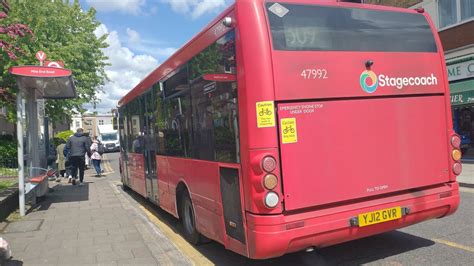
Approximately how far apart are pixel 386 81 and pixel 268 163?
5.54 ft

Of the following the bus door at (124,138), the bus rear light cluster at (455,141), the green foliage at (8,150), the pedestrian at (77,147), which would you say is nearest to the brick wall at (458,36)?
the bus door at (124,138)

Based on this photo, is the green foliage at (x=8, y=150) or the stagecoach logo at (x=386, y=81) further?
the green foliage at (x=8, y=150)

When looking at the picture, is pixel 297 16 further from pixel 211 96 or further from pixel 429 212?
pixel 429 212

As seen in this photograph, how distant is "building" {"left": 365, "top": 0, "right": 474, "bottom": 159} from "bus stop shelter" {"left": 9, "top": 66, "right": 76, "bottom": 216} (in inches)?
529

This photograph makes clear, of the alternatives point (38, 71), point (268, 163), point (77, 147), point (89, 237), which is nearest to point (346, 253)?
point (268, 163)

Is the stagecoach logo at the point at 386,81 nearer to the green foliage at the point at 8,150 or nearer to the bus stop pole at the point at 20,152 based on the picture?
the bus stop pole at the point at 20,152

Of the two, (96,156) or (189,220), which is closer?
(189,220)

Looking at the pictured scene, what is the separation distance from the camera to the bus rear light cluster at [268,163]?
4047mm

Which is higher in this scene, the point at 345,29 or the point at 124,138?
the point at 345,29

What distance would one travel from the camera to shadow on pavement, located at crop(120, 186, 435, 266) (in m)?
5.06

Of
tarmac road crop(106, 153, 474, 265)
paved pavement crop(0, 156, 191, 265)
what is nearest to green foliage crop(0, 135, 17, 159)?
paved pavement crop(0, 156, 191, 265)

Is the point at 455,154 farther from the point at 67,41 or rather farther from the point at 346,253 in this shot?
the point at 67,41

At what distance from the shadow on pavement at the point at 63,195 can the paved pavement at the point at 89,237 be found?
13 centimetres

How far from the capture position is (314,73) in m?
4.30
